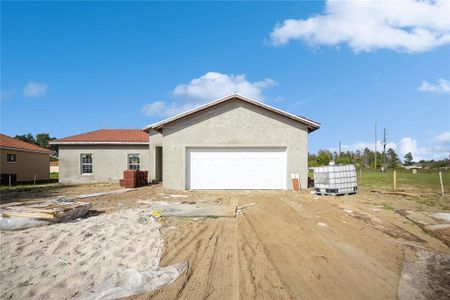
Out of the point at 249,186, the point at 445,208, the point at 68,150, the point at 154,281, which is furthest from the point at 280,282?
the point at 68,150

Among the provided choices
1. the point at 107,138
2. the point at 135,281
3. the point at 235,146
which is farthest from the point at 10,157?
the point at 135,281

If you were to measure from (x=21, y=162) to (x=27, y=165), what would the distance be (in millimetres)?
779

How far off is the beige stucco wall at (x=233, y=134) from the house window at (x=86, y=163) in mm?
9939

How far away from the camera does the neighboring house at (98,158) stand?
22391 mm

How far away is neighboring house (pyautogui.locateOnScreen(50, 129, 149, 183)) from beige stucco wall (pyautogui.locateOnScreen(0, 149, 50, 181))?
203 inches

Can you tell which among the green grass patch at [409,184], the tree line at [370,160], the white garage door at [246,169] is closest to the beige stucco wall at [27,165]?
the white garage door at [246,169]

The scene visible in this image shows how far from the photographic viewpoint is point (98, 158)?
22.6m

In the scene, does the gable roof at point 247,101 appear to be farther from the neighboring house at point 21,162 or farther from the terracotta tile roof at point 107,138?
the neighboring house at point 21,162

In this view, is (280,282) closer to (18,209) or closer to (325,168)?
(18,209)

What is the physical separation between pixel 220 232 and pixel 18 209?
5.40m

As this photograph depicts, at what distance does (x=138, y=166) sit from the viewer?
2267 cm

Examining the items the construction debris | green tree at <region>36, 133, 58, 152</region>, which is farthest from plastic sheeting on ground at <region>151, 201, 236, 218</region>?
green tree at <region>36, 133, 58, 152</region>

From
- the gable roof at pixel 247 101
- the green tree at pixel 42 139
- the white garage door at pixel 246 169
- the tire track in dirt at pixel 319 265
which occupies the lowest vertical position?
the tire track in dirt at pixel 319 265

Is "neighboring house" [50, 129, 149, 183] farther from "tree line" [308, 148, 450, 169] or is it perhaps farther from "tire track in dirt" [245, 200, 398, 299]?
"tree line" [308, 148, 450, 169]
